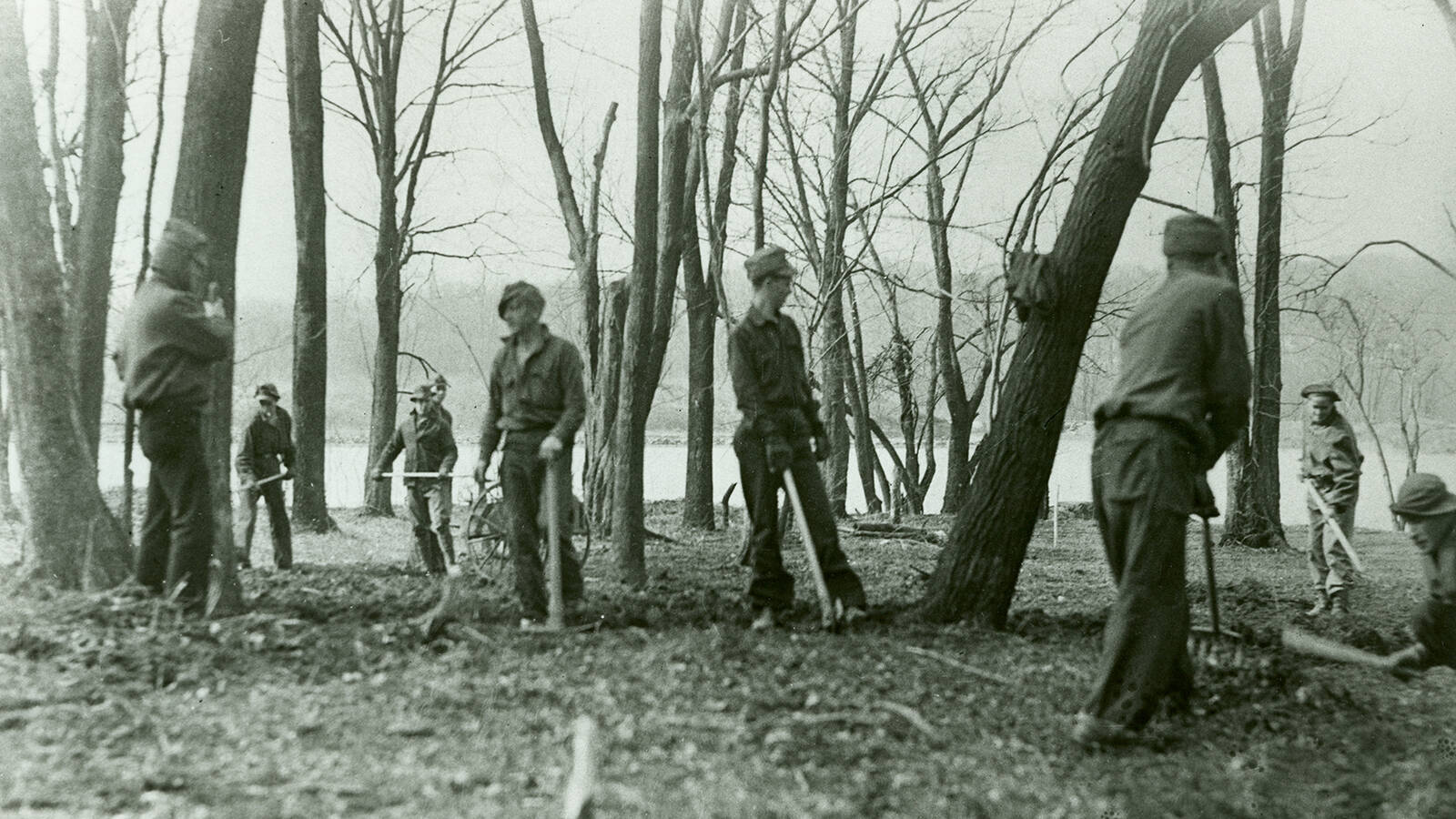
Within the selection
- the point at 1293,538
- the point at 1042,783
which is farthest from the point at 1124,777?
the point at 1293,538

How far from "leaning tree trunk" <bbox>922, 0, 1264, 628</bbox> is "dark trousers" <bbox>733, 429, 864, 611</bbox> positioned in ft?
1.83

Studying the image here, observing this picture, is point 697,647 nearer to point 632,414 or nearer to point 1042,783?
point 1042,783

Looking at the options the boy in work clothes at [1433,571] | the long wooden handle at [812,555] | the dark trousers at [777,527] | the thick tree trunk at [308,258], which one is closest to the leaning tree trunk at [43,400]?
the dark trousers at [777,527]

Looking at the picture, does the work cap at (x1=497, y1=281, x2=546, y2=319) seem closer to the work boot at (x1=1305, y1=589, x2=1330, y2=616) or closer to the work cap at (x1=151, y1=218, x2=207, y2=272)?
the work cap at (x1=151, y1=218, x2=207, y2=272)

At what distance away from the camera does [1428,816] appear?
3.97 metres

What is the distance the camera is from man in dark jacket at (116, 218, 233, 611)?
20.6 feet

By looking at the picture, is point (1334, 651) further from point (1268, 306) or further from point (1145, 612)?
point (1268, 306)

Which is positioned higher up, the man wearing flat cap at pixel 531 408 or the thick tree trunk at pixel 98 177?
the thick tree trunk at pixel 98 177

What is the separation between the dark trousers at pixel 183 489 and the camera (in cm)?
631

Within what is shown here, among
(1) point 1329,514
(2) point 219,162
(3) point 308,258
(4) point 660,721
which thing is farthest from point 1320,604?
(3) point 308,258

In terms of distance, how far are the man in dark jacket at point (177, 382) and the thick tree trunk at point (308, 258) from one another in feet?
33.6

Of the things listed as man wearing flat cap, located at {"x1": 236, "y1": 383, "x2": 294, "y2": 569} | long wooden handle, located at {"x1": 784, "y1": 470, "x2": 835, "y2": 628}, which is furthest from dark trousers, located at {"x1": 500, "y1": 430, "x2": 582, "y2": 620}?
man wearing flat cap, located at {"x1": 236, "y1": 383, "x2": 294, "y2": 569}

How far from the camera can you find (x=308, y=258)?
17375mm

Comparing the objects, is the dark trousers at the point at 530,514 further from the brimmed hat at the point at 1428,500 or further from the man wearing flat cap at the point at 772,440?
the brimmed hat at the point at 1428,500
